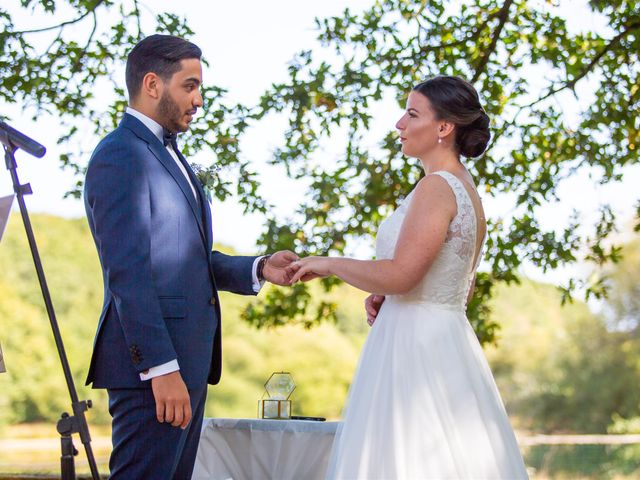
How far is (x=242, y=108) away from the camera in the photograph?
5770mm

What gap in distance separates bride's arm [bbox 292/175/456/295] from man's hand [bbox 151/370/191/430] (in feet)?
1.93

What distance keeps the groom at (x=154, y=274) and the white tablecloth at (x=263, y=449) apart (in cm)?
70

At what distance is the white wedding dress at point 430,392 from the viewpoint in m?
2.61

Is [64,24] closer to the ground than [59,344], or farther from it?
farther from it

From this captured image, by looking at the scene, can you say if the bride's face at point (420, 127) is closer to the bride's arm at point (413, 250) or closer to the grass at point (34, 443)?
the bride's arm at point (413, 250)

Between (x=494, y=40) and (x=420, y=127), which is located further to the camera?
(x=494, y=40)

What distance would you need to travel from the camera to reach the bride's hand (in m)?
2.84

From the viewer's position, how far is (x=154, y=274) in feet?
8.16

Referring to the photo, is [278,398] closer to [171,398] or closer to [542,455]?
[171,398]

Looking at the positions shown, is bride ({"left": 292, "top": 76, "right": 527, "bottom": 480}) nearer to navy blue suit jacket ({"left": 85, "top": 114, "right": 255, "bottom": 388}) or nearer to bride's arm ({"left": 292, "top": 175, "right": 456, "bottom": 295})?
bride's arm ({"left": 292, "top": 175, "right": 456, "bottom": 295})

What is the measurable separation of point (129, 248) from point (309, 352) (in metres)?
18.1

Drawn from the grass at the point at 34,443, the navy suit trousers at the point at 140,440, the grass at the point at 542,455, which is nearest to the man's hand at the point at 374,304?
the navy suit trousers at the point at 140,440

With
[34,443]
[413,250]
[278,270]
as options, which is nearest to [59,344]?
[278,270]

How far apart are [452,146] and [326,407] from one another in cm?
1791
